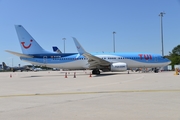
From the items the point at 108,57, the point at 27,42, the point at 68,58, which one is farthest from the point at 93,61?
the point at 27,42

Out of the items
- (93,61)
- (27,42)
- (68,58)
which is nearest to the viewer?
(93,61)

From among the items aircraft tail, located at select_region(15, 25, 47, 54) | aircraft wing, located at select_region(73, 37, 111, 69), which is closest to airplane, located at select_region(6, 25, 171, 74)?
aircraft tail, located at select_region(15, 25, 47, 54)

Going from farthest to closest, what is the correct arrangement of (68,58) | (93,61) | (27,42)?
(68,58), (27,42), (93,61)

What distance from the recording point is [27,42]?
32.5m

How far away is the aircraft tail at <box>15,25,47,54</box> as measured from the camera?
32.2 m

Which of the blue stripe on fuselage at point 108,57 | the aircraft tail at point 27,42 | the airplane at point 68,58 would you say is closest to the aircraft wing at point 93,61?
the airplane at point 68,58

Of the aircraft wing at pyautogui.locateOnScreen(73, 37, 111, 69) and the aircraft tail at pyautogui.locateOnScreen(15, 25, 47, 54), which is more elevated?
the aircraft tail at pyautogui.locateOnScreen(15, 25, 47, 54)

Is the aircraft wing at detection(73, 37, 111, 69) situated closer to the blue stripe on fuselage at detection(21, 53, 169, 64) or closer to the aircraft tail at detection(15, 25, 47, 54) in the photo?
the blue stripe on fuselage at detection(21, 53, 169, 64)

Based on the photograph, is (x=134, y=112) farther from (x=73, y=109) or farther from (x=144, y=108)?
(x=73, y=109)

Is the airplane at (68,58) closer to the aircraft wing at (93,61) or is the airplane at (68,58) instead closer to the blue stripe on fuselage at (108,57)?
the blue stripe on fuselage at (108,57)

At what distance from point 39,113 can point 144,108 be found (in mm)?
3449

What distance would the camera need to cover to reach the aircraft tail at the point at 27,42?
32.2 metres

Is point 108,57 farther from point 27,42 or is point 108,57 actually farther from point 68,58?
point 27,42

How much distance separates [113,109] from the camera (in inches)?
276
